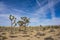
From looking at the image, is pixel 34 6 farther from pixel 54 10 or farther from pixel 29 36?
pixel 29 36

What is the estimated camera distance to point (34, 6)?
7008 millimetres

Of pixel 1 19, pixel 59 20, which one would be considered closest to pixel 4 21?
pixel 1 19

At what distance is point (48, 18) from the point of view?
23.4 feet

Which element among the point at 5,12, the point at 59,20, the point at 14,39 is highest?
the point at 5,12

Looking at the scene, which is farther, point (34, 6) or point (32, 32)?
point (32, 32)

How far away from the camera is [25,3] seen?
6.97 m

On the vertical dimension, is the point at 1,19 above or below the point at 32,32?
above

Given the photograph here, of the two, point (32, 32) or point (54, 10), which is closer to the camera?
point (54, 10)

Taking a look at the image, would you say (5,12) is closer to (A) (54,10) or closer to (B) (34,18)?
(B) (34,18)

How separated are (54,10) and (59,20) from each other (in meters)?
0.54

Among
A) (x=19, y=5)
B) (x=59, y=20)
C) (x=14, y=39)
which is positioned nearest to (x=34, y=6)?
(x=19, y=5)

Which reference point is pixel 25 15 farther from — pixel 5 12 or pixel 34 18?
pixel 5 12

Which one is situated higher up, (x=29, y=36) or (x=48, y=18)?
(x=48, y=18)

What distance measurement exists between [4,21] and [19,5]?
1.06m
